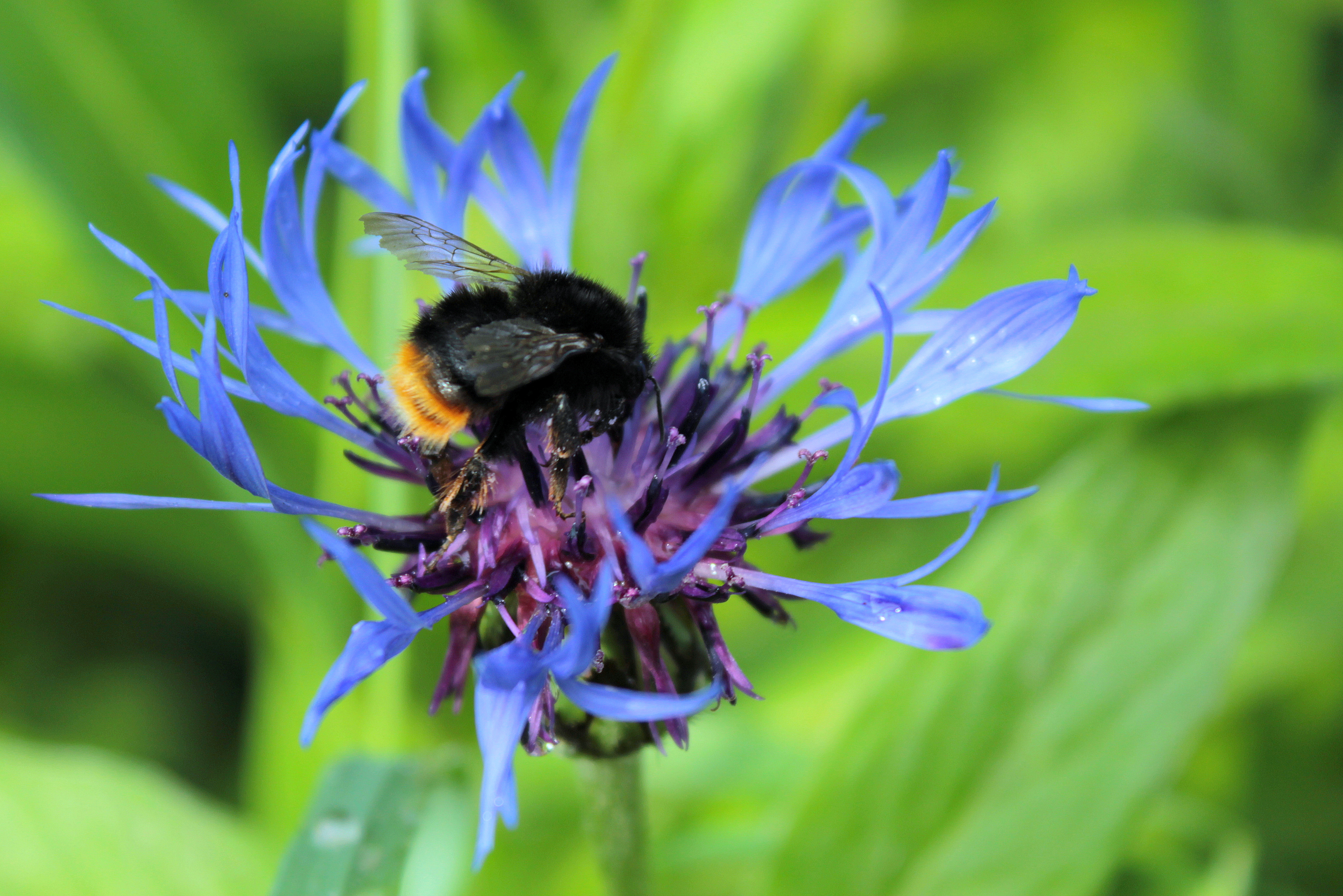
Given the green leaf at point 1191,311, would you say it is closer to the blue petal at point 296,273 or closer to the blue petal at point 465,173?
the blue petal at point 465,173

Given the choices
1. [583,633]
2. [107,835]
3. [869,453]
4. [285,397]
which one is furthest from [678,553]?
[869,453]

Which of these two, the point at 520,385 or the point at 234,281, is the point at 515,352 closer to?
the point at 520,385

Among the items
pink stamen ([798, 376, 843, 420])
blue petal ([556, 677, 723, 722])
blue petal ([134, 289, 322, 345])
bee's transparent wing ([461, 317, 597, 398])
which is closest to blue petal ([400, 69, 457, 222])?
blue petal ([134, 289, 322, 345])

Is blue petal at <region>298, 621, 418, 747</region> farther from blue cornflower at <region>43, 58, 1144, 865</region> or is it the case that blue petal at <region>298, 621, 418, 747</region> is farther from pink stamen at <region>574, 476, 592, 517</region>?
pink stamen at <region>574, 476, 592, 517</region>

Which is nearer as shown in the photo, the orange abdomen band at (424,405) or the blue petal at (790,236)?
the orange abdomen band at (424,405)

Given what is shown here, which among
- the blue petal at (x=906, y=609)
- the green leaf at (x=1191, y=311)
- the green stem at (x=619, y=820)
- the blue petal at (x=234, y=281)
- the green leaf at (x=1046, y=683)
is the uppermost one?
the blue petal at (x=234, y=281)

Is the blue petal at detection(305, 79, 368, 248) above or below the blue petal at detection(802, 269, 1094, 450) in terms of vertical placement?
above

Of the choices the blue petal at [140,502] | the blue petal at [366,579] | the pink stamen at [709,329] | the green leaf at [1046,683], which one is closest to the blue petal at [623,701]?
the blue petal at [366,579]
